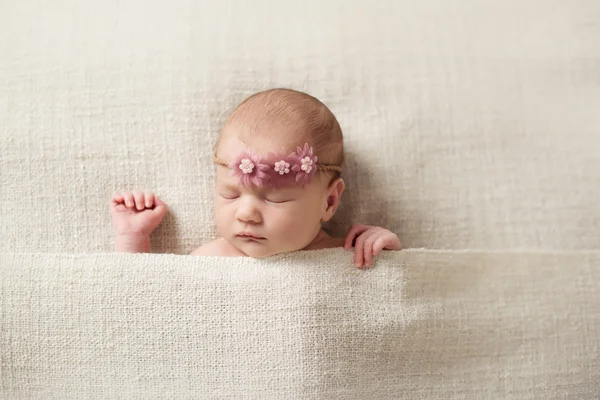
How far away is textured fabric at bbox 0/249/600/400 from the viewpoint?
113cm

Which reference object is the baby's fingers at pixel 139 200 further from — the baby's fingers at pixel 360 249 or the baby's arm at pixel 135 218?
the baby's fingers at pixel 360 249

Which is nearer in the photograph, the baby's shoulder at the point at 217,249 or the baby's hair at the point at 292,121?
the baby's hair at the point at 292,121

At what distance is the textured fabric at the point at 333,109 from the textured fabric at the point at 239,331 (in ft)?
0.54

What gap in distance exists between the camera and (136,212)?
1301 mm

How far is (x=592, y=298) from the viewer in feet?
4.17

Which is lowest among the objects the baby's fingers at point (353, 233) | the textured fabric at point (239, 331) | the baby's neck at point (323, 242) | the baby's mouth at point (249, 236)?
the textured fabric at point (239, 331)

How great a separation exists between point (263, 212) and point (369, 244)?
23 centimetres

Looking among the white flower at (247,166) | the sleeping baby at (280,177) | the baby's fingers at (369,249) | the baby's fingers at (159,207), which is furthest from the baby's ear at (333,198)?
the baby's fingers at (159,207)

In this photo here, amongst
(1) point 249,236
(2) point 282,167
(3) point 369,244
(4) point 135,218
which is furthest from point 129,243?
(3) point 369,244

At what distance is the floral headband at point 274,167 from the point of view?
3.60 feet

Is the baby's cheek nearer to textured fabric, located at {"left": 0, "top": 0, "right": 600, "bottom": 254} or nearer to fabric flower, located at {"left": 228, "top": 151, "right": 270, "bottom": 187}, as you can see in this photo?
fabric flower, located at {"left": 228, "top": 151, "right": 270, "bottom": 187}

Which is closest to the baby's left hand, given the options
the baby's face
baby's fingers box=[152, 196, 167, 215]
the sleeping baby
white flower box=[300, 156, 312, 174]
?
the sleeping baby

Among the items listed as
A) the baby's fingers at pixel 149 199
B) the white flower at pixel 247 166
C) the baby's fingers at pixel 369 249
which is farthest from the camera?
the baby's fingers at pixel 149 199

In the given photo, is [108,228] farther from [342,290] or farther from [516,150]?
[516,150]
